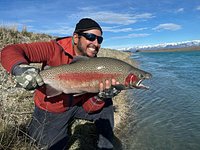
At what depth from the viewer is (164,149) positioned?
6277 millimetres

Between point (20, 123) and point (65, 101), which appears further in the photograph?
point (20, 123)

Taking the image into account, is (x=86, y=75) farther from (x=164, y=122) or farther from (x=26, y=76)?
(x=164, y=122)

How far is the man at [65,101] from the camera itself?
14.6ft

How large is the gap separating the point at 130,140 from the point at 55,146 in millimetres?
2331

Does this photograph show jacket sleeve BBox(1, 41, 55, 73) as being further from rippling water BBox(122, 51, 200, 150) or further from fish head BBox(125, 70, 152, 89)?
rippling water BBox(122, 51, 200, 150)

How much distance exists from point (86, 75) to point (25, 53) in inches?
37.1

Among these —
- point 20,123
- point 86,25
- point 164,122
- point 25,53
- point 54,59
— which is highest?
point 86,25

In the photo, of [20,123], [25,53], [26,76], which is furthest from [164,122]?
[26,76]

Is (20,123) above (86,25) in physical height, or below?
below

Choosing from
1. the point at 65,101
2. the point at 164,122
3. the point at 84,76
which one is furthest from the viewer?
the point at 164,122

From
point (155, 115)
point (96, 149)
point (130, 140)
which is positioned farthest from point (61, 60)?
point (155, 115)

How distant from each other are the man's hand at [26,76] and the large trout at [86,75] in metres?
0.29

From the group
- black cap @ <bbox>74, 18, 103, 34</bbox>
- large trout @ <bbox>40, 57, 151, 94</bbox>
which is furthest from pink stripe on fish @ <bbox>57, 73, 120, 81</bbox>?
black cap @ <bbox>74, 18, 103, 34</bbox>

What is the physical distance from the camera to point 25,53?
4082mm
